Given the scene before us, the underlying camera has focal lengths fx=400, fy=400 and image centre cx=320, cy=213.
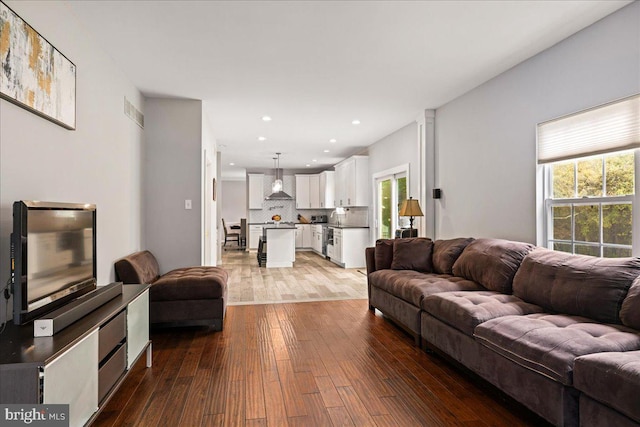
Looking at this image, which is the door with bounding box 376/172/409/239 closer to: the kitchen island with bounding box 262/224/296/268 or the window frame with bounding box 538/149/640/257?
the kitchen island with bounding box 262/224/296/268

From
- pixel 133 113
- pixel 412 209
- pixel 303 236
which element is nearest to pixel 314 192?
pixel 303 236

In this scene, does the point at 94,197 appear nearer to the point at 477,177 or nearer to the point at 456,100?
the point at 477,177

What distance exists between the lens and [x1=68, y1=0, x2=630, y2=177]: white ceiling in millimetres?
2947

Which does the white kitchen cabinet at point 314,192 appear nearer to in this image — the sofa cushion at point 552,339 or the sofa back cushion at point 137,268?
the sofa back cushion at point 137,268

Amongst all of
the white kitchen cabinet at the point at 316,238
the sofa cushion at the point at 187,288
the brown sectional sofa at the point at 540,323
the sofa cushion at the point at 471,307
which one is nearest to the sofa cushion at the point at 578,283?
the brown sectional sofa at the point at 540,323

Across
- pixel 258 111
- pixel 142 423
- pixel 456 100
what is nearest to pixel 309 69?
pixel 258 111

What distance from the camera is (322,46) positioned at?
3.59m

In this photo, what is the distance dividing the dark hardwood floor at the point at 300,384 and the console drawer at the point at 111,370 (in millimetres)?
233

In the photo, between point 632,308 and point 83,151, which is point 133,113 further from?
point 632,308

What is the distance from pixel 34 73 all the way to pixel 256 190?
1029 centimetres

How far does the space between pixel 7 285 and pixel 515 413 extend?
115 inches

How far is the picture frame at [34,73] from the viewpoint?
82.0 inches

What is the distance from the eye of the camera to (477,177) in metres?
4.81

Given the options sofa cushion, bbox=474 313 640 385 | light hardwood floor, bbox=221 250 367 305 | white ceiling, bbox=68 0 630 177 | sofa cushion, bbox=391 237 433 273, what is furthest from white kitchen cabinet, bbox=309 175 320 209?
sofa cushion, bbox=474 313 640 385
